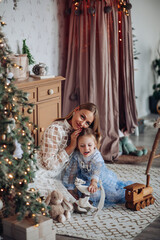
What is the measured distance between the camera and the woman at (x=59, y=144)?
316 centimetres

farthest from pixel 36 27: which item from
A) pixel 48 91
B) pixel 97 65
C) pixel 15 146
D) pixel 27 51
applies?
pixel 15 146

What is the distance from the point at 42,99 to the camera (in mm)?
3553

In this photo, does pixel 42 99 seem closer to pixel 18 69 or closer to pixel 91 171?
pixel 18 69

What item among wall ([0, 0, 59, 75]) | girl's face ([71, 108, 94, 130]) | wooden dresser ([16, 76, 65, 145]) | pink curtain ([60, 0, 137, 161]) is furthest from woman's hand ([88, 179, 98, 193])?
wall ([0, 0, 59, 75])

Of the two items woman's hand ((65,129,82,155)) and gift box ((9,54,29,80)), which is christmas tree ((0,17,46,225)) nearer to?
woman's hand ((65,129,82,155))

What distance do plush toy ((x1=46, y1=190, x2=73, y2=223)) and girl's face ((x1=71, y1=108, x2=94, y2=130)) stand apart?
2.02ft

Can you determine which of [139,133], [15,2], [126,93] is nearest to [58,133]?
[15,2]

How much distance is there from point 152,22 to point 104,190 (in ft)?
14.9

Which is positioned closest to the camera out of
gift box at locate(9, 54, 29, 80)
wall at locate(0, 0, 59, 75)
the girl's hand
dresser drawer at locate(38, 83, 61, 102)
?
the girl's hand

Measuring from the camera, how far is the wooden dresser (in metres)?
3.41

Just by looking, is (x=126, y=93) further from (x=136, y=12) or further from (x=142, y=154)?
(x=136, y=12)

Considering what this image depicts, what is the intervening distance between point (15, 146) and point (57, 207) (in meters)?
0.79

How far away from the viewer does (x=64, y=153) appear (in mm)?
3221

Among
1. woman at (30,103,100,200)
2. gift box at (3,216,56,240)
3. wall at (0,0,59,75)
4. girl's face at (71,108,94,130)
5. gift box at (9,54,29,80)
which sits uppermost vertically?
wall at (0,0,59,75)
